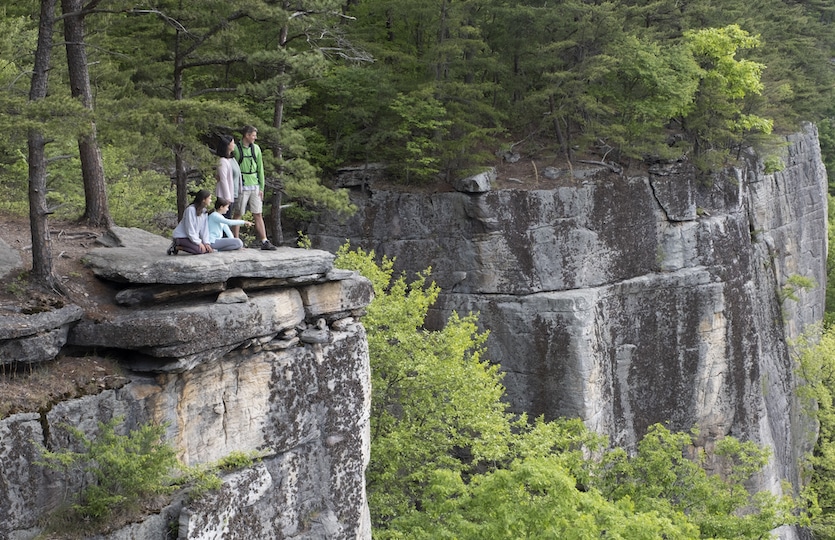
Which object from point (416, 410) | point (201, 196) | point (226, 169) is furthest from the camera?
point (416, 410)

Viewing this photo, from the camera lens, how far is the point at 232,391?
1058 cm

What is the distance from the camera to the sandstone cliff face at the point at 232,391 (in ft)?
28.2

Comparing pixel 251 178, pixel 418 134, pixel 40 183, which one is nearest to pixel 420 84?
pixel 418 134

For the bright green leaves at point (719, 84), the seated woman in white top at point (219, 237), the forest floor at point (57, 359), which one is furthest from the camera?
the bright green leaves at point (719, 84)

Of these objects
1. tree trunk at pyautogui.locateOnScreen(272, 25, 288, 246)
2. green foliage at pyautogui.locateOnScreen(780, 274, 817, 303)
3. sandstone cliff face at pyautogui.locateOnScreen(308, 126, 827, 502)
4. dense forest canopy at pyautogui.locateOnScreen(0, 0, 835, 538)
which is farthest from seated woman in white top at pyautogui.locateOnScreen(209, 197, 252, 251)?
green foliage at pyautogui.locateOnScreen(780, 274, 817, 303)

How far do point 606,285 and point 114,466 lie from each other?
16.7 meters

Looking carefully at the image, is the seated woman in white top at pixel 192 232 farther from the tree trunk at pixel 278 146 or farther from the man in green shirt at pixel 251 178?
the tree trunk at pixel 278 146

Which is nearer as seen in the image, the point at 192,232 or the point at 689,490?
the point at 192,232

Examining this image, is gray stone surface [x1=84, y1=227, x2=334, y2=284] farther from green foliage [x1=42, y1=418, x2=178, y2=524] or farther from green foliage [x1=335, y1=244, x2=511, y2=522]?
green foliage [x1=335, y1=244, x2=511, y2=522]

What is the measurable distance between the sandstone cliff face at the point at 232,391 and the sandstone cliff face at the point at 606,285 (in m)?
9.27

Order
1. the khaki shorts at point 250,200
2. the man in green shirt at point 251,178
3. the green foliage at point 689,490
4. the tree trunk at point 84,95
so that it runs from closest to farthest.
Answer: the tree trunk at point 84,95
the man in green shirt at point 251,178
the khaki shorts at point 250,200
the green foliage at point 689,490

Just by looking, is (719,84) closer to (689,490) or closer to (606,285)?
(606,285)

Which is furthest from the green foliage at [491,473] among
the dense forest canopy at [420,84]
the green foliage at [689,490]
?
the dense forest canopy at [420,84]

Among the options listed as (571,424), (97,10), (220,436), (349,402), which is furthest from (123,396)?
(571,424)
